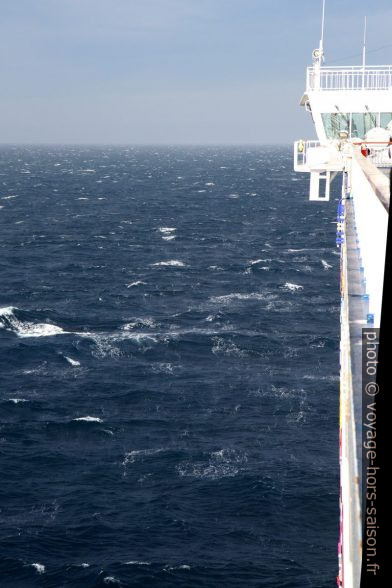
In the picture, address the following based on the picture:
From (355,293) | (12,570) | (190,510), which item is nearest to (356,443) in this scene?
(355,293)

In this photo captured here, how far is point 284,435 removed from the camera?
49.0 m

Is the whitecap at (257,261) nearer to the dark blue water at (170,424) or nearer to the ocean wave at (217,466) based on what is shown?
the dark blue water at (170,424)

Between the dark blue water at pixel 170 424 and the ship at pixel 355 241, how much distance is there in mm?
13872

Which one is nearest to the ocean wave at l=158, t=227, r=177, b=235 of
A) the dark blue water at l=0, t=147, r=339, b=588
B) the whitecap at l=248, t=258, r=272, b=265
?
the whitecap at l=248, t=258, r=272, b=265

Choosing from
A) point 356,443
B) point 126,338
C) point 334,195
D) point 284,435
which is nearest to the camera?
point 356,443

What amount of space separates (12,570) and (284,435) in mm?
19580

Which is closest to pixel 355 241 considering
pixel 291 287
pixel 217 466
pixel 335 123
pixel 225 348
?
pixel 217 466

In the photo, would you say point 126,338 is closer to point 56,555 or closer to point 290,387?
point 290,387

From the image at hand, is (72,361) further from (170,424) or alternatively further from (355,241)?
(355,241)

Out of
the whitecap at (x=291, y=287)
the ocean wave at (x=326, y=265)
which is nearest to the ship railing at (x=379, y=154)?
the whitecap at (x=291, y=287)

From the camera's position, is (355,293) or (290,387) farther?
(290,387)

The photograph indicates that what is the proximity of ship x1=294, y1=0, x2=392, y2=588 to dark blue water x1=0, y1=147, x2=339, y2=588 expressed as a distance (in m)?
13.9

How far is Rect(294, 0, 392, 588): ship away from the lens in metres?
9.70

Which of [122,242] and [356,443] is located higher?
[356,443]
